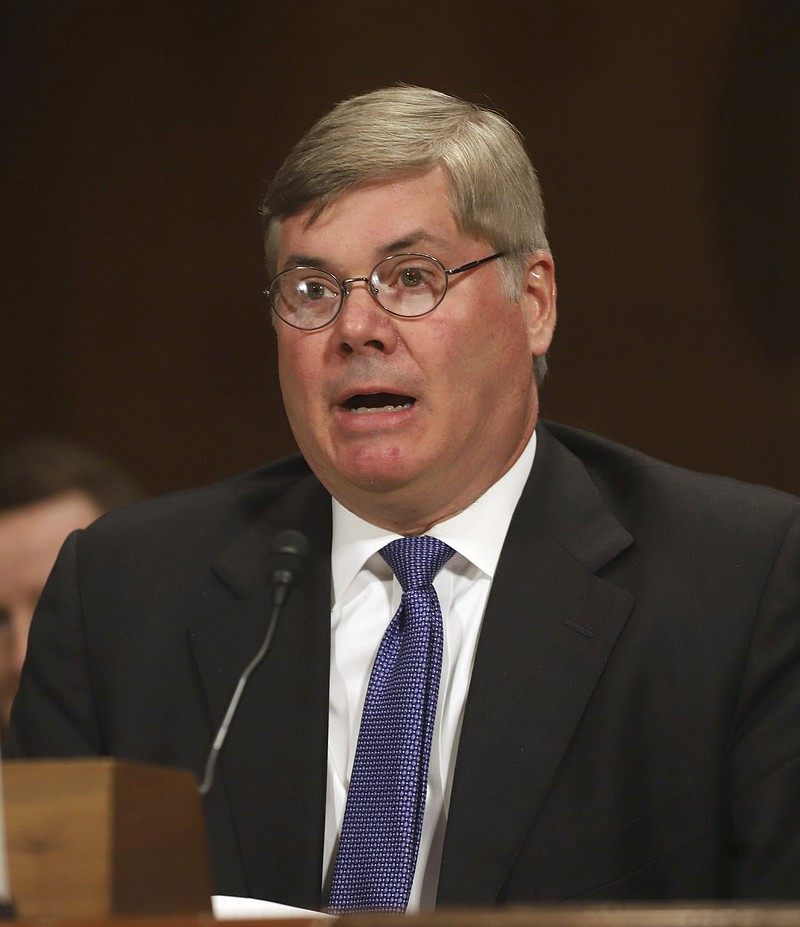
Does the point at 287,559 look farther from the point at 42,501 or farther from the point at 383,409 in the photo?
the point at 42,501

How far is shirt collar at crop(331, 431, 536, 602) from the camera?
1981 mm

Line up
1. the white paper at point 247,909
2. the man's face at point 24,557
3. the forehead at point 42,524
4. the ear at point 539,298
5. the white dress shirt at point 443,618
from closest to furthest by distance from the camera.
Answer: the white paper at point 247,909
the white dress shirt at point 443,618
the ear at point 539,298
the man's face at point 24,557
the forehead at point 42,524

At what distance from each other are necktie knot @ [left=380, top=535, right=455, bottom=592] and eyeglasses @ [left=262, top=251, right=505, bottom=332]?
0.32 meters

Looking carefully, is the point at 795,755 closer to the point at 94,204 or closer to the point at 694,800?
the point at 694,800

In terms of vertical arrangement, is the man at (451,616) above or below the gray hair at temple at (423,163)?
below

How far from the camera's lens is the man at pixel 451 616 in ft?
5.83

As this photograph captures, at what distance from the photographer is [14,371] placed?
138 inches

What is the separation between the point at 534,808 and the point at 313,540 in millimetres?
557

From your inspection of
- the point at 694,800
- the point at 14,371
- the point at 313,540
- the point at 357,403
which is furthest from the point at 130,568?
the point at 14,371

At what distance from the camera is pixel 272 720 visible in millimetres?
1932

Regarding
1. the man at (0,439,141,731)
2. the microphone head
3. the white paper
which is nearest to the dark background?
the man at (0,439,141,731)

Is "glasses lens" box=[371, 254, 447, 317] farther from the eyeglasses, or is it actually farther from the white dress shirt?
the white dress shirt

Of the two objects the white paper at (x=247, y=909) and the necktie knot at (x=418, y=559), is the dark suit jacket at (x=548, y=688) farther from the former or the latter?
the white paper at (x=247, y=909)

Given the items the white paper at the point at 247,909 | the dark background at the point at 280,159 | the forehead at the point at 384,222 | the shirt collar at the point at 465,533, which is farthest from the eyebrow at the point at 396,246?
the dark background at the point at 280,159
